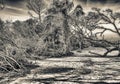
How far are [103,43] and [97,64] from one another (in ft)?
10.3

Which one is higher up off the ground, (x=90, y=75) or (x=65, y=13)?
(x=65, y=13)

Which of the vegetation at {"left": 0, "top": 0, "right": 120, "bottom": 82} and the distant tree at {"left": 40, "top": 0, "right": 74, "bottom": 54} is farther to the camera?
the distant tree at {"left": 40, "top": 0, "right": 74, "bottom": 54}

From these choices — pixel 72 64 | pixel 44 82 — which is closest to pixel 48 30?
pixel 72 64

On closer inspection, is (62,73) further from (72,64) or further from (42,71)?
(72,64)

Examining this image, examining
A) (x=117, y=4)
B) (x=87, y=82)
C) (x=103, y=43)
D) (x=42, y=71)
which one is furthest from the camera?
(x=117, y=4)

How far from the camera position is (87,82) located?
1210 centimetres

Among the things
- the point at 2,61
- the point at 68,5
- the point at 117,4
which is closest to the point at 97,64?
the point at 2,61

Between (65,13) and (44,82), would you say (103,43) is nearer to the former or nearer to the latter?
(65,13)

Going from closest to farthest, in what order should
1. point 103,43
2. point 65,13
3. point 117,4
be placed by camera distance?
1. point 103,43
2. point 65,13
3. point 117,4

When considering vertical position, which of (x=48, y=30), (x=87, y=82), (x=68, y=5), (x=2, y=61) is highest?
(x=68, y=5)

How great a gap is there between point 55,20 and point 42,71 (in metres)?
5.60

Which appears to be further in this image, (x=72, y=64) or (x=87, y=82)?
(x=72, y=64)

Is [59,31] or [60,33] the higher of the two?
[59,31]

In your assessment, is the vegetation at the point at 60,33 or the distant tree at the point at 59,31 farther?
the distant tree at the point at 59,31
